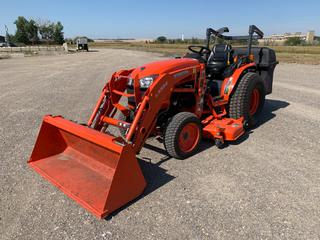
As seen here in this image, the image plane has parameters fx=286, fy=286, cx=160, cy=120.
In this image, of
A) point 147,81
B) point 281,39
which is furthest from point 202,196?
point 281,39

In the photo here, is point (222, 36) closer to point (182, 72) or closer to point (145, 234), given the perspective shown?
point (182, 72)

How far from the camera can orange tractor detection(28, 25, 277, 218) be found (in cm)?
322

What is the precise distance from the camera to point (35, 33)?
280 feet

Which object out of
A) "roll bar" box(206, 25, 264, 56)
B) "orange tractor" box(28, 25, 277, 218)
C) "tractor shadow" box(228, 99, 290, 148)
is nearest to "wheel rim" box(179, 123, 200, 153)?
"orange tractor" box(28, 25, 277, 218)

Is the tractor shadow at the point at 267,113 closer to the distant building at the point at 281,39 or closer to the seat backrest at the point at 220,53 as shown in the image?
the seat backrest at the point at 220,53

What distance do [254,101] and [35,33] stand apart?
9219cm

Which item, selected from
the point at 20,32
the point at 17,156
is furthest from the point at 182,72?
the point at 20,32

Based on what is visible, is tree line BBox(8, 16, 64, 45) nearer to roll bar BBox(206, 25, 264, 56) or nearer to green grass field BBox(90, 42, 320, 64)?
green grass field BBox(90, 42, 320, 64)

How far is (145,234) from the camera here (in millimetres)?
2811

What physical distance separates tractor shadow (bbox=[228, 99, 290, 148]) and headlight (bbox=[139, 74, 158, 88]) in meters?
1.78

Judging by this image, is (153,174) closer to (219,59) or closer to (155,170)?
(155,170)

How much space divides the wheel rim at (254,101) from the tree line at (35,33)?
288ft

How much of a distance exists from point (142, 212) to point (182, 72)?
84.7 inches

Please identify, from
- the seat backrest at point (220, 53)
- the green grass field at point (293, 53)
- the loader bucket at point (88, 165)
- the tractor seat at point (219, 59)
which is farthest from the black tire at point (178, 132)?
the green grass field at point (293, 53)
